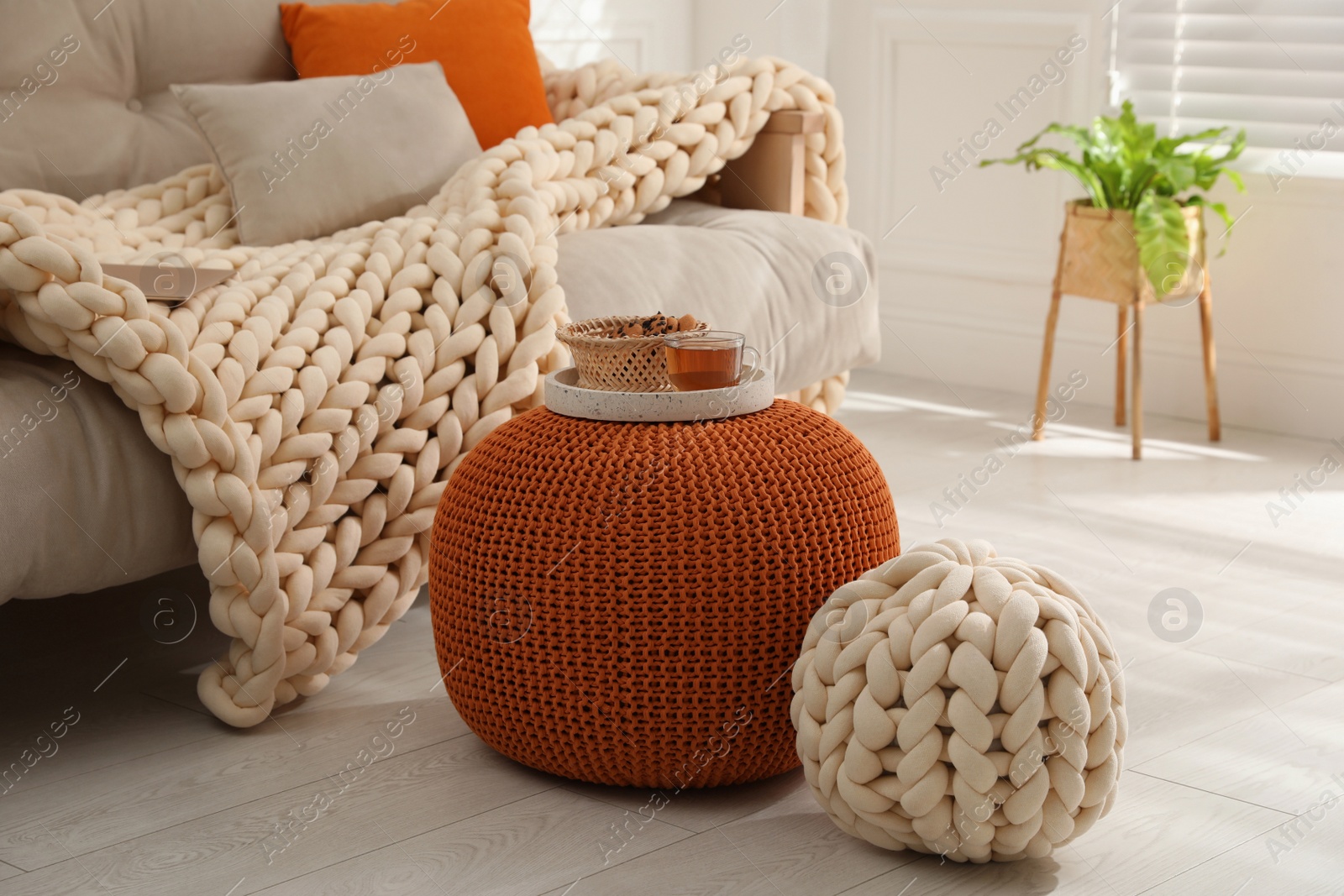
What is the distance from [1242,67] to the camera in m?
2.70

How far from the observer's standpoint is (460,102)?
2.02 metres

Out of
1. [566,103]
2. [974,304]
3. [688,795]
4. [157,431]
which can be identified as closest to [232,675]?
[157,431]

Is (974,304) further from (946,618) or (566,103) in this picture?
(946,618)

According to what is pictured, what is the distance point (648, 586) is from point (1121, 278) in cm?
165

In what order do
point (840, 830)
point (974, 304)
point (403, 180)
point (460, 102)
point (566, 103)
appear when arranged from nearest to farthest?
point (840, 830) → point (403, 180) → point (460, 102) → point (566, 103) → point (974, 304)

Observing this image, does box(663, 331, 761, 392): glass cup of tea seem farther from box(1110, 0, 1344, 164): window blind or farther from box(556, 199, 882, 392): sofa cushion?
box(1110, 0, 1344, 164): window blind

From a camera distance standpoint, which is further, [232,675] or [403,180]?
[403,180]

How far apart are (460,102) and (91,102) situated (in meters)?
0.50

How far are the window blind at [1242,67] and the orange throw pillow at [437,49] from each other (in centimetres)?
140

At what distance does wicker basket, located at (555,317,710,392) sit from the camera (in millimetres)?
1313

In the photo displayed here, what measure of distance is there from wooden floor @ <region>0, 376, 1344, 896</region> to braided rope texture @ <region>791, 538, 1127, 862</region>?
57mm

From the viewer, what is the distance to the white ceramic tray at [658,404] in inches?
50.1

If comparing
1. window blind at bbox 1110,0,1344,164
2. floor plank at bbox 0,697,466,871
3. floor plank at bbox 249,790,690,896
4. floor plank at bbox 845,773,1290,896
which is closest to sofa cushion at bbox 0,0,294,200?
floor plank at bbox 0,697,466,871

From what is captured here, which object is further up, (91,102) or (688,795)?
(91,102)
